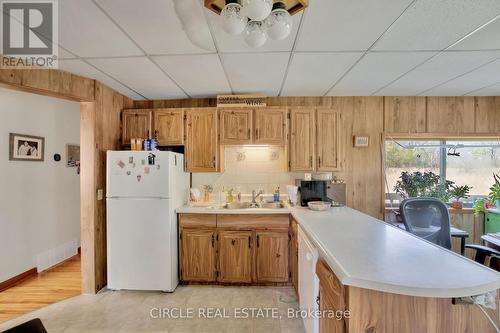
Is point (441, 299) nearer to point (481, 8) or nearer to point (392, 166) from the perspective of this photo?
point (481, 8)

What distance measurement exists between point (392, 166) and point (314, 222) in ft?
6.79

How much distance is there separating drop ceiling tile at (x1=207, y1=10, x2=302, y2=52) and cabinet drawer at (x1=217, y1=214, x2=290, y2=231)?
1.74 metres

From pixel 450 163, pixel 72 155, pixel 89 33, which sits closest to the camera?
pixel 89 33

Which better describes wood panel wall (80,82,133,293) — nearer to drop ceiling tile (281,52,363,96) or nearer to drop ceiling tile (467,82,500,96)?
drop ceiling tile (281,52,363,96)

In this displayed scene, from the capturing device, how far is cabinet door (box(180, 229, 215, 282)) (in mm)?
2707

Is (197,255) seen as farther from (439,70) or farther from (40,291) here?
(439,70)

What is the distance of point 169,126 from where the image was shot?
9.99ft

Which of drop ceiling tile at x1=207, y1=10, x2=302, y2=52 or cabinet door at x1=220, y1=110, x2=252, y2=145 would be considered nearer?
drop ceiling tile at x1=207, y1=10, x2=302, y2=52

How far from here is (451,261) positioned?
123 cm

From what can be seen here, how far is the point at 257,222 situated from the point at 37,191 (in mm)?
3017

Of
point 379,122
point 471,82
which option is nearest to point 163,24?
point 379,122

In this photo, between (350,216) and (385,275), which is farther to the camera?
(350,216)

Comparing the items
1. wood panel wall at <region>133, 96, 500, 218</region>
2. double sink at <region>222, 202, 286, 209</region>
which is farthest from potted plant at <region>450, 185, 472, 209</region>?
double sink at <region>222, 202, 286, 209</region>

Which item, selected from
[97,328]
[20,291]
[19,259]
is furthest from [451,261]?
[19,259]
